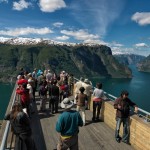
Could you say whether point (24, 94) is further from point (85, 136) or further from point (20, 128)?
point (20, 128)

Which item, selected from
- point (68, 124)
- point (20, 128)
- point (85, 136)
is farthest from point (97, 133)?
point (20, 128)

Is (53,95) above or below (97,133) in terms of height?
above

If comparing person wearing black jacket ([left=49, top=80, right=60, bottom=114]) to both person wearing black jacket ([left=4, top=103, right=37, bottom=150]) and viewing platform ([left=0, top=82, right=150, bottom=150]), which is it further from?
person wearing black jacket ([left=4, top=103, right=37, bottom=150])

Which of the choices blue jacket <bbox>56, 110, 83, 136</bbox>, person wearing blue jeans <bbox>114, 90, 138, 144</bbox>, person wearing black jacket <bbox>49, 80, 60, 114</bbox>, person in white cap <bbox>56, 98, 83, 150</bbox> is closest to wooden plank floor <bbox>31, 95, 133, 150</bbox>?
person wearing blue jeans <bbox>114, 90, 138, 144</bbox>

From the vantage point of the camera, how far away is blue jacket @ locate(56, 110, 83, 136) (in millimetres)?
6730

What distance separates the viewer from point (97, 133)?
12.2 m

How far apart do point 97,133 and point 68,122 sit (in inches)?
226

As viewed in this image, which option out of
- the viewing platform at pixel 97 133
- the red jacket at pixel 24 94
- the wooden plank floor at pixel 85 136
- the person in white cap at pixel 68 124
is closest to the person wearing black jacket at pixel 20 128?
the person in white cap at pixel 68 124

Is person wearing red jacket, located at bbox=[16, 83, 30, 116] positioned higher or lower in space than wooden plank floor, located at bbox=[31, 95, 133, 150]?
higher

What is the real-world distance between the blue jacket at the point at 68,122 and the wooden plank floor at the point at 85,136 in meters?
3.64

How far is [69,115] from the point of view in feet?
22.1

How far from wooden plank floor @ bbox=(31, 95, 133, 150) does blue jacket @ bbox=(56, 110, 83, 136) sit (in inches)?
143

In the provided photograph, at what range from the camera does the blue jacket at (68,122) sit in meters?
6.73

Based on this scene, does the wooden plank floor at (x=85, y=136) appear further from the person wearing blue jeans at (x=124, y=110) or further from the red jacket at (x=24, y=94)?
the red jacket at (x=24, y=94)
